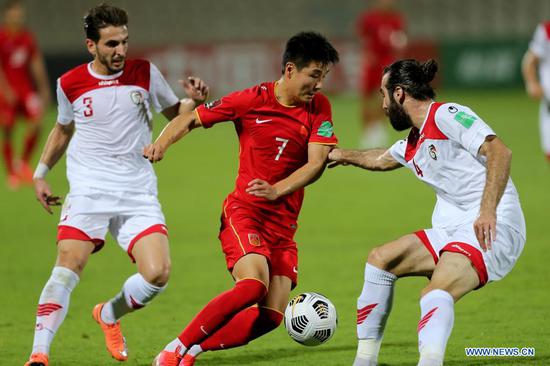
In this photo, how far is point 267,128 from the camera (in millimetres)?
5883

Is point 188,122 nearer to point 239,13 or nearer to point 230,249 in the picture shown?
point 230,249

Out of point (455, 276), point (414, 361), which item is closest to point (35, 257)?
point (414, 361)

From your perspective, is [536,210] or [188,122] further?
[536,210]

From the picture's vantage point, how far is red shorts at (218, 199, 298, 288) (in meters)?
5.72

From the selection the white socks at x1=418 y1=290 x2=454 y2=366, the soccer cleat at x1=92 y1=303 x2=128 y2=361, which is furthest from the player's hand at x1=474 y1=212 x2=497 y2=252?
the soccer cleat at x1=92 y1=303 x2=128 y2=361

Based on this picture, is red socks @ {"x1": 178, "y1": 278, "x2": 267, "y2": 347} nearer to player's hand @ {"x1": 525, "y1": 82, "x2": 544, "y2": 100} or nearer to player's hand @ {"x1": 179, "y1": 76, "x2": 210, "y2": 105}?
player's hand @ {"x1": 179, "y1": 76, "x2": 210, "y2": 105}

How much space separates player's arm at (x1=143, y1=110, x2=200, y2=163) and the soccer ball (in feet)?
3.86

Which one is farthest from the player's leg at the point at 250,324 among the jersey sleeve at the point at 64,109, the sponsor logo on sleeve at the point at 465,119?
the jersey sleeve at the point at 64,109

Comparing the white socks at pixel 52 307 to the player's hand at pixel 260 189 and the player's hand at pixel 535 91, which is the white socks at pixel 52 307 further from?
the player's hand at pixel 535 91

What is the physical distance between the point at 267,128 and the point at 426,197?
23.6ft

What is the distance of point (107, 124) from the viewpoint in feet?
20.2

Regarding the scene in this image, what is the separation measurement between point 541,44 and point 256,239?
6282mm

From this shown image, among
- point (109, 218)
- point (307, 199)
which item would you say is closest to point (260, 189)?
point (109, 218)

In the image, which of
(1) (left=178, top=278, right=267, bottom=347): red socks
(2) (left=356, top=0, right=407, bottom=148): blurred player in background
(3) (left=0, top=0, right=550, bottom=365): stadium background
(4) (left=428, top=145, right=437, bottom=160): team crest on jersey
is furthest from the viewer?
(2) (left=356, top=0, right=407, bottom=148): blurred player in background
